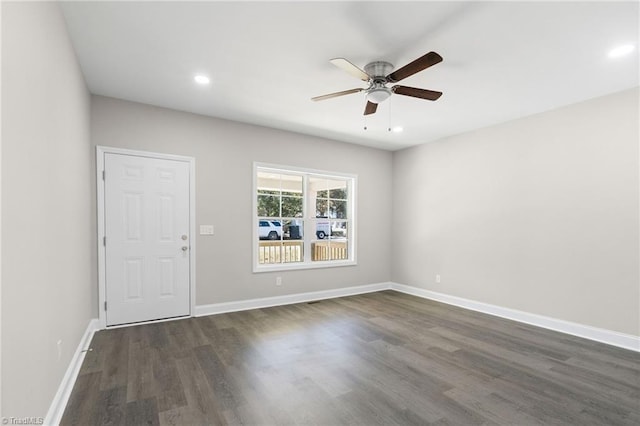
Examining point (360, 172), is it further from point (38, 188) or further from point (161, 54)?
point (38, 188)

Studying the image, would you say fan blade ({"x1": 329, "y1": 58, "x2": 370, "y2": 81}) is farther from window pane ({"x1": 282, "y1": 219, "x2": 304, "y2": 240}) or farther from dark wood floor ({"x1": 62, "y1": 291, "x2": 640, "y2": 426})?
window pane ({"x1": 282, "y1": 219, "x2": 304, "y2": 240})

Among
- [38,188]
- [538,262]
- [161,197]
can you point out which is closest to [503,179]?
[538,262]

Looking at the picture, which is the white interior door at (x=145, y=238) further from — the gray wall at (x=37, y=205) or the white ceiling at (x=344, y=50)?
the gray wall at (x=37, y=205)

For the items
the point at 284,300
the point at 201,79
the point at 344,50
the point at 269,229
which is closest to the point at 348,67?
the point at 344,50

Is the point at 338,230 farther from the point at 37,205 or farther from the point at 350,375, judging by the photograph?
the point at 37,205

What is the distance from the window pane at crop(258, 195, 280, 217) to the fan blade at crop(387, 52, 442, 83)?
9.10ft

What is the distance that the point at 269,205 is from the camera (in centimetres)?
495

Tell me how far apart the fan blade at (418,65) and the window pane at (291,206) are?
2811 millimetres

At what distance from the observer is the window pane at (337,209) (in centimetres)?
570

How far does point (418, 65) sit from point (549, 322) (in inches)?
142

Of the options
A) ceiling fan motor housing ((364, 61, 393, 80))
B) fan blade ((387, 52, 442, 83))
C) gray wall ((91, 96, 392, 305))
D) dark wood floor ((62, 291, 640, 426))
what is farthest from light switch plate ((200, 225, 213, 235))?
fan blade ((387, 52, 442, 83))

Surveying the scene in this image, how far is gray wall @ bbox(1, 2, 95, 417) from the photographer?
1309mm

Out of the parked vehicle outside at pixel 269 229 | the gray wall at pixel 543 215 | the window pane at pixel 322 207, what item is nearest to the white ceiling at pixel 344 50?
the gray wall at pixel 543 215

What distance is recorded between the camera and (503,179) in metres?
4.42
